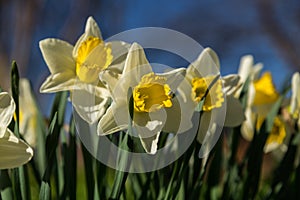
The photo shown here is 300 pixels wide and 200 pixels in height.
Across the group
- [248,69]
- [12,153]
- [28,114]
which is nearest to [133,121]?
[12,153]

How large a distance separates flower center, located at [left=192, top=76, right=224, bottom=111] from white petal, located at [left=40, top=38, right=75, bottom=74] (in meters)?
0.15

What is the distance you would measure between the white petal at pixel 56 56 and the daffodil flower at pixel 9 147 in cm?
15

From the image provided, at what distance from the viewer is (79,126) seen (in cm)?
57

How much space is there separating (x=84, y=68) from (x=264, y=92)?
39 centimetres

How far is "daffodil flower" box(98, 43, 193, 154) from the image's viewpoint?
0.49 metres

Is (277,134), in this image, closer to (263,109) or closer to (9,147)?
(263,109)

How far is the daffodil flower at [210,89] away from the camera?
0.57 m

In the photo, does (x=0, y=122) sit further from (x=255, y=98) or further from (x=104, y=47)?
(x=255, y=98)

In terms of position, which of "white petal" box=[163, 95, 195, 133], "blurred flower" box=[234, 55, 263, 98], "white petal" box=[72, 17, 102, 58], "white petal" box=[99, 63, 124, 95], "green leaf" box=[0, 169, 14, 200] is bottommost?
"green leaf" box=[0, 169, 14, 200]

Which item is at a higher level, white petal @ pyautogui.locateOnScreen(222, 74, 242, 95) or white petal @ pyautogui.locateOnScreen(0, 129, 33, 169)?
white petal @ pyautogui.locateOnScreen(222, 74, 242, 95)

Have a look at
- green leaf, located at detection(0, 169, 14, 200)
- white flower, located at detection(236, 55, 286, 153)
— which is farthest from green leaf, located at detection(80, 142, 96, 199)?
white flower, located at detection(236, 55, 286, 153)

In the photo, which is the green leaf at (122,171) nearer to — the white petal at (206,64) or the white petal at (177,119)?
the white petal at (177,119)

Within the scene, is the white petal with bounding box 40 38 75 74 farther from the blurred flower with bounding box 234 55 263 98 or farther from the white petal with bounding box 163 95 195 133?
the blurred flower with bounding box 234 55 263 98

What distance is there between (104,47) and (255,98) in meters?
0.35
